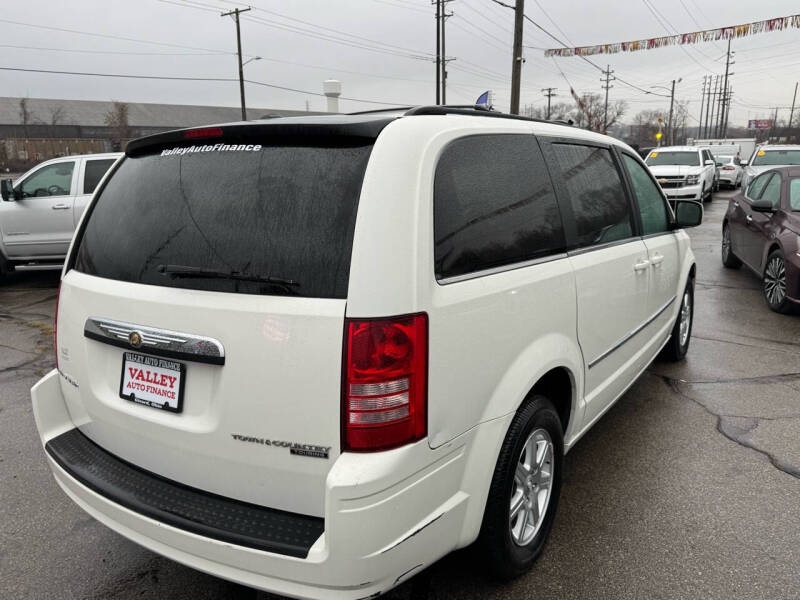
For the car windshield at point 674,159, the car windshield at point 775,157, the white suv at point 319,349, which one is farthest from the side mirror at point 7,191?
the car windshield at point 775,157

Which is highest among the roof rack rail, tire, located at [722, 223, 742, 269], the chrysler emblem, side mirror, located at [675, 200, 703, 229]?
the roof rack rail

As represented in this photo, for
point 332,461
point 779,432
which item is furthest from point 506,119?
point 779,432

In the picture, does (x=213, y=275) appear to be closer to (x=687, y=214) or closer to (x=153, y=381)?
(x=153, y=381)

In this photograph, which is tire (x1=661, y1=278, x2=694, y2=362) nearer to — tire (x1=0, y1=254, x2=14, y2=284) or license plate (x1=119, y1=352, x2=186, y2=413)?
license plate (x1=119, y1=352, x2=186, y2=413)

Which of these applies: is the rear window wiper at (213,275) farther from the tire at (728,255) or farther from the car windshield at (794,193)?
the tire at (728,255)

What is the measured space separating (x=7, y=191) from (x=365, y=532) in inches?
351

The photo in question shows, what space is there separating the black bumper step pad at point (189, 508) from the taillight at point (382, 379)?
1.10 feet

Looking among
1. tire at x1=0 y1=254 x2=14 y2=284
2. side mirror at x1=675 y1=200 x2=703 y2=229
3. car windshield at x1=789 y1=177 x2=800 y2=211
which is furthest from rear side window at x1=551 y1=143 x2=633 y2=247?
tire at x1=0 y1=254 x2=14 y2=284

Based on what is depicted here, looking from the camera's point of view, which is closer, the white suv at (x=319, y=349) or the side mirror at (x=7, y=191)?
the white suv at (x=319, y=349)

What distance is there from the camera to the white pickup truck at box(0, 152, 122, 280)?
8539mm

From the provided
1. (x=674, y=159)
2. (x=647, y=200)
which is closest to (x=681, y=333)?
(x=647, y=200)

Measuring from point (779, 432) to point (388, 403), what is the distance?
3.24 meters

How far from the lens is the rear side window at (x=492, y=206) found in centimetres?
196

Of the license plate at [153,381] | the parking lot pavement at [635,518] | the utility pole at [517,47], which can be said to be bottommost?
the parking lot pavement at [635,518]
